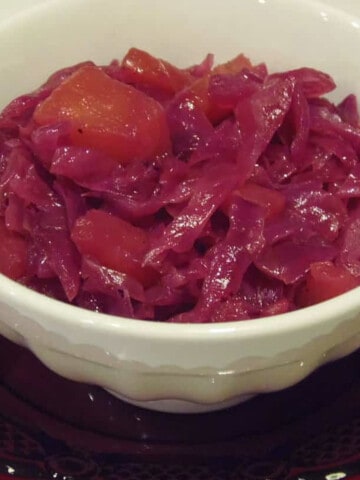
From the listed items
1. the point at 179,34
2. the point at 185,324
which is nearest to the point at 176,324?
the point at 185,324

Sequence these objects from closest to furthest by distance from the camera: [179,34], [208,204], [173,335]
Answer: [173,335] < [208,204] < [179,34]

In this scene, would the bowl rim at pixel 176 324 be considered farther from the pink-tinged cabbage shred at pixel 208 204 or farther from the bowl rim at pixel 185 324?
the pink-tinged cabbage shred at pixel 208 204

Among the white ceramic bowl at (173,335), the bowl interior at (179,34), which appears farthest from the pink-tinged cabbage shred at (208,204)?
the bowl interior at (179,34)

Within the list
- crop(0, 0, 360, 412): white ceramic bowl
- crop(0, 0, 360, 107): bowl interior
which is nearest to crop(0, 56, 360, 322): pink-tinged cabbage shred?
crop(0, 0, 360, 412): white ceramic bowl

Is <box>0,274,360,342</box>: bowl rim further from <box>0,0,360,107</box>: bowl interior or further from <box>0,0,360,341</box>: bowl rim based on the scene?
<box>0,0,360,107</box>: bowl interior

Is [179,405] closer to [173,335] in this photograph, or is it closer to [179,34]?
[173,335]

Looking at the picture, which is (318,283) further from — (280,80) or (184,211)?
(280,80)
